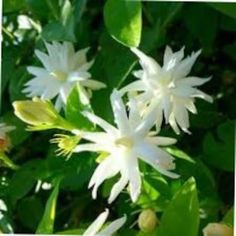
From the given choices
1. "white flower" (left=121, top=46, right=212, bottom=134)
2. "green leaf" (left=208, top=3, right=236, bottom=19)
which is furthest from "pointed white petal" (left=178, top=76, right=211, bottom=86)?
"green leaf" (left=208, top=3, right=236, bottom=19)

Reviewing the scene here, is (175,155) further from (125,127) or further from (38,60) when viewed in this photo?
(38,60)

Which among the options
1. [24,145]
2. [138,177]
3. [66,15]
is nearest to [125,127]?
[138,177]

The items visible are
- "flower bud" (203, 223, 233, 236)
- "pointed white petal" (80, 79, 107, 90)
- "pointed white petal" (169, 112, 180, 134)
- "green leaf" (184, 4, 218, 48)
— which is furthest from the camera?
"green leaf" (184, 4, 218, 48)

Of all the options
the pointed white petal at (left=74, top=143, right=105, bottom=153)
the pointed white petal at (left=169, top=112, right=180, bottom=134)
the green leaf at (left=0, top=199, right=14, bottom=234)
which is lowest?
the green leaf at (left=0, top=199, right=14, bottom=234)

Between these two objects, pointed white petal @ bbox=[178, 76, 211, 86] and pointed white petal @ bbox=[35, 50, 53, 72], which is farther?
pointed white petal @ bbox=[35, 50, 53, 72]

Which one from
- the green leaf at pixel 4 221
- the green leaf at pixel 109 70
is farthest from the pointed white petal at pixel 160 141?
the green leaf at pixel 4 221

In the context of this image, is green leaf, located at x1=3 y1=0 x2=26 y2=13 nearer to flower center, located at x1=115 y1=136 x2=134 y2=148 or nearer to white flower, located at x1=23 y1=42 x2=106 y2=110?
white flower, located at x1=23 y1=42 x2=106 y2=110

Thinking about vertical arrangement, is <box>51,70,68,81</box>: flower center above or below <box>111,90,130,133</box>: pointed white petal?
above

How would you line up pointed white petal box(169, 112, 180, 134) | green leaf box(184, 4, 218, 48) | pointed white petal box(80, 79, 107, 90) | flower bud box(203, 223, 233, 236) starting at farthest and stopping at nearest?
green leaf box(184, 4, 218, 48) → pointed white petal box(80, 79, 107, 90) → pointed white petal box(169, 112, 180, 134) → flower bud box(203, 223, 233, 236)

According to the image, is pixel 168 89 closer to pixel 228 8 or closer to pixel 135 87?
pixel 135 87
